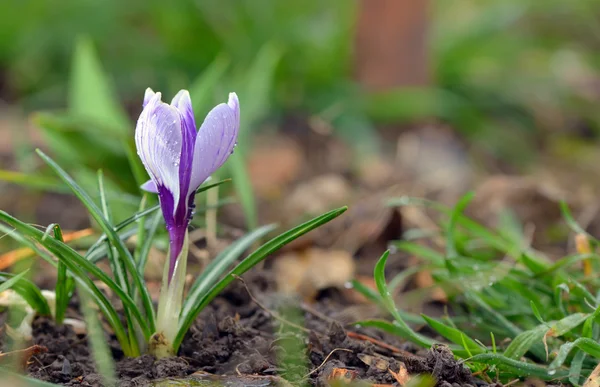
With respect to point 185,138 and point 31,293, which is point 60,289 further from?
point 185,138

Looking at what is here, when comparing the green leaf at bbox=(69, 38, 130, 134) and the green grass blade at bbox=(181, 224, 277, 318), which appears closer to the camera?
Result: the green grass blade at bbox=(181, 224, 277, 318)

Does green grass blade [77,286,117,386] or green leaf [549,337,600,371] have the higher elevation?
green grass blade [77,286,117,386]

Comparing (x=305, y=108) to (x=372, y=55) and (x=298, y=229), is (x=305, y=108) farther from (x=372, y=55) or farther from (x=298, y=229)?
(x=298, y=229)

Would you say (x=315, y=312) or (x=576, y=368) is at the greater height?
(x=315, y=312)

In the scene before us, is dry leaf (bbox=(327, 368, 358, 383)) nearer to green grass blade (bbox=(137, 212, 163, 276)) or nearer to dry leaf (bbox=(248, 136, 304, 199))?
green grass blade (bbox=(137, 212, 163, 276))

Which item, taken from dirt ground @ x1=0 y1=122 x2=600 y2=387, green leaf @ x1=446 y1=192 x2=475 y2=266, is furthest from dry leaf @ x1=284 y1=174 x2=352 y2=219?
green leaf @ x1=446 y1=192 x2=475 y2=266

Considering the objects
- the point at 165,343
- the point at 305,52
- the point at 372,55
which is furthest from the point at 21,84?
the point at 165,343

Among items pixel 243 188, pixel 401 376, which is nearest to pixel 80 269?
pixel 401 376
